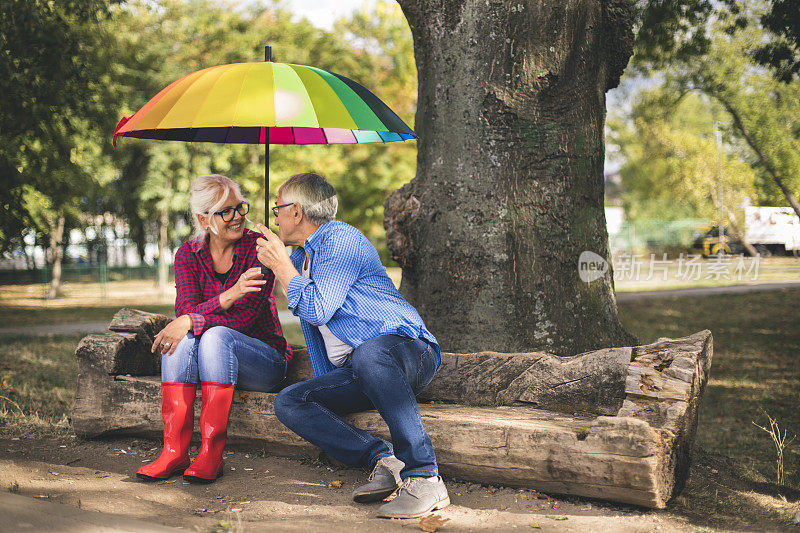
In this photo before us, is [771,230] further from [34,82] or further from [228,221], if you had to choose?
[228,221]

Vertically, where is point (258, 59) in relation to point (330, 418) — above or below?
above

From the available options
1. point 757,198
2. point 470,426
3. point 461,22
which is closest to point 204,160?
point 757,198

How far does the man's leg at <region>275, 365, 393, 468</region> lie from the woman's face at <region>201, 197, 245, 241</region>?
97 centimetres

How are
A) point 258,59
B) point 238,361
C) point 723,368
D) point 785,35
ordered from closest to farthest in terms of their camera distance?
point 238,361 < point 785,35 < point 723,368 < point 258,59

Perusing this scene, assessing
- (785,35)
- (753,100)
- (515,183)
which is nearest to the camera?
(515,183)

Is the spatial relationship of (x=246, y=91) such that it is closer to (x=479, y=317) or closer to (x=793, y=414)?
(x=479, y=317)

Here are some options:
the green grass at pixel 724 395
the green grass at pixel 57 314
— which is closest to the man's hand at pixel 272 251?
the green grass at pixel 724 395

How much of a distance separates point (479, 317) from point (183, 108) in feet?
7.72

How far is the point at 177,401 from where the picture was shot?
152 inches

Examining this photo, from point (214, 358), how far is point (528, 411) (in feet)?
5.58

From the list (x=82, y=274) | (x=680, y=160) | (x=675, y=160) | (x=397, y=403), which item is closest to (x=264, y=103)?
(x=397, y=403)

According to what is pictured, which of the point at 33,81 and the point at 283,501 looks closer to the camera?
the point at 283,501

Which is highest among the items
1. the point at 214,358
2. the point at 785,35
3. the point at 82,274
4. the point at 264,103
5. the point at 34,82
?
the point at 785,35

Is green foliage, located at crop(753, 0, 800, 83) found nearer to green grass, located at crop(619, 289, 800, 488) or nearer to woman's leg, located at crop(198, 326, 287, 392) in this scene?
green grass, located at crop(619, 289, 800, 488)
